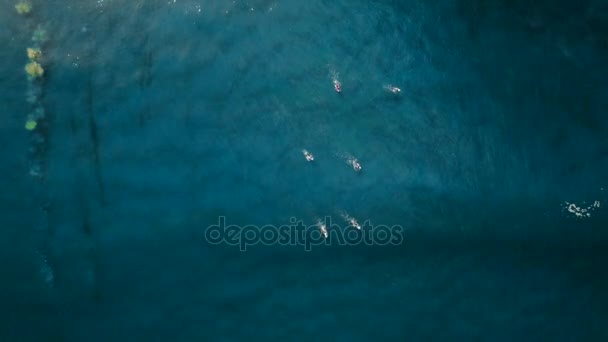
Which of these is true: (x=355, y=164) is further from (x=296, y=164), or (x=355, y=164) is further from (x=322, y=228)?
(x=322, y=228)

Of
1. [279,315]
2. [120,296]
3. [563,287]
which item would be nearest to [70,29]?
A: [120,296]

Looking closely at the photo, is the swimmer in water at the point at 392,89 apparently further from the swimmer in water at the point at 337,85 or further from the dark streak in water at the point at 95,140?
the dark streak in water at the point at 95,140

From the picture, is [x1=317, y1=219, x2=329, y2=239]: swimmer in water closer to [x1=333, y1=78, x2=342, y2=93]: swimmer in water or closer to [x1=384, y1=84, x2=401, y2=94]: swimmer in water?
[x1=333, y1=78, x2=342, y2=93]: swimmer in water

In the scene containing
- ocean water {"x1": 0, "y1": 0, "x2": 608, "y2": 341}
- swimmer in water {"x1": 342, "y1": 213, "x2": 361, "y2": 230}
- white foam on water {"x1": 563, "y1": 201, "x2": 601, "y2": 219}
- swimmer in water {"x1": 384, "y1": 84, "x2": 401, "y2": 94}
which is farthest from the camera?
white foam on water {"x1": 563, "y1": 201, "x2": 601, "y2": 219}

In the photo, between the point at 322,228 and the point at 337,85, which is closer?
the point at 337,85

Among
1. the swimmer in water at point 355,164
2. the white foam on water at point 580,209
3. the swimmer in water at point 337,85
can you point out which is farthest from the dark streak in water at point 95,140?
the white foam on water at point 580,209

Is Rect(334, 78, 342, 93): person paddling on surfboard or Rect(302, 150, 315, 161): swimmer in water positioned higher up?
Rect(334, 78, 342, 93): person paddling on surfboard

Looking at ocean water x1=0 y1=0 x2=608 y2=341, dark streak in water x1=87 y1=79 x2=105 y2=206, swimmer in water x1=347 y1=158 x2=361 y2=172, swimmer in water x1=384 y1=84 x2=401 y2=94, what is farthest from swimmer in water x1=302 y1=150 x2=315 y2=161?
dark streak in water x1=87 y1=79 x2=105 y2=206

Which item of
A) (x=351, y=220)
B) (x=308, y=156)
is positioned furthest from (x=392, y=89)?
(x=351, y=220)
